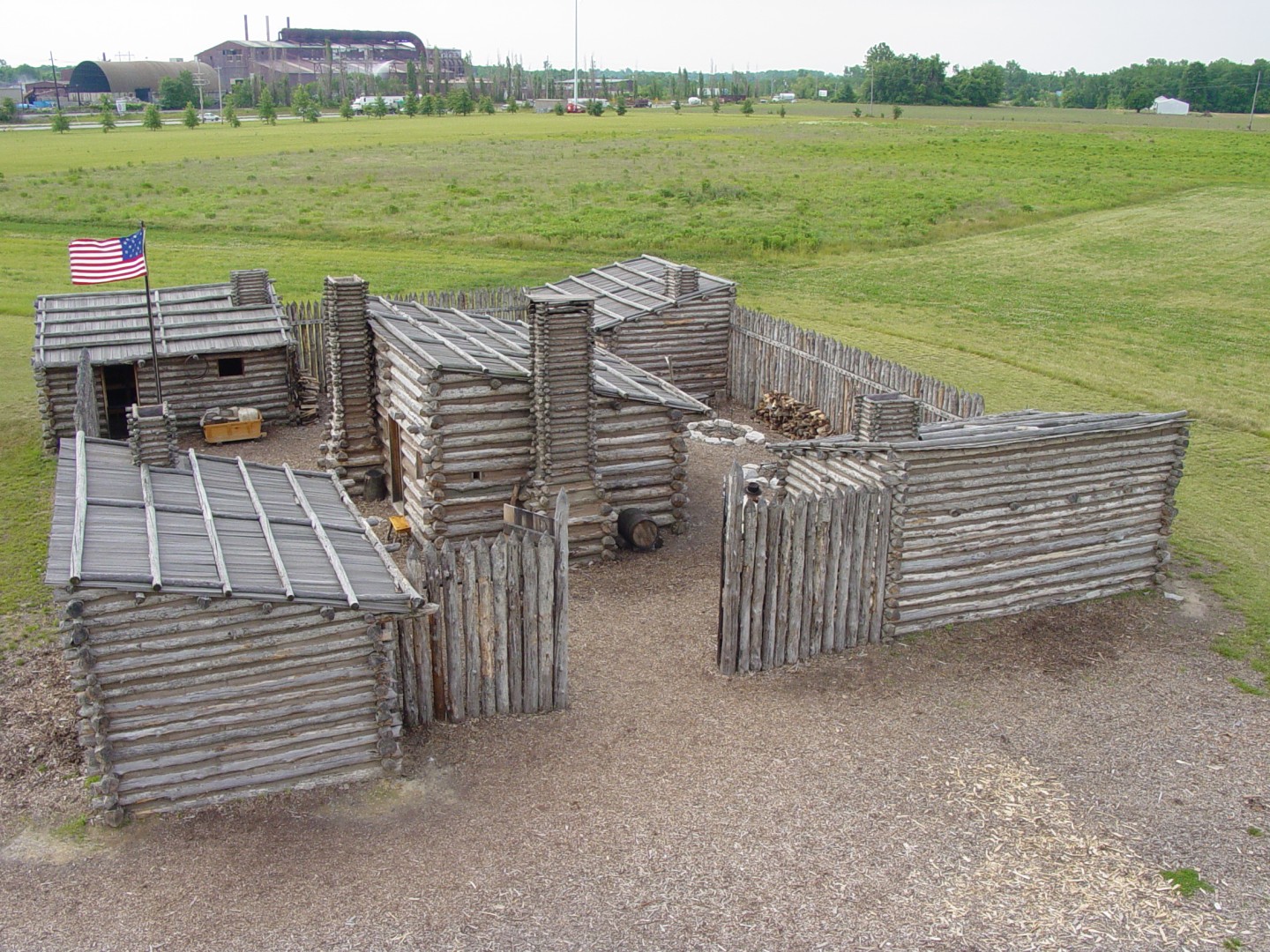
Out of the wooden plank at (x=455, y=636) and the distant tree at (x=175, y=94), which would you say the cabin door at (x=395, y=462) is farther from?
the distant tree at (x=175, y=94)

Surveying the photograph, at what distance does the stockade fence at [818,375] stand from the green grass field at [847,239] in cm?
398

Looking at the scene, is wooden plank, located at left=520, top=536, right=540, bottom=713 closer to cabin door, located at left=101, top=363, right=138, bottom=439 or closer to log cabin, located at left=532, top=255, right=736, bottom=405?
log cabin, located at left=532, top=255, right=736, bottom=405

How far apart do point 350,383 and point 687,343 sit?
847 cm

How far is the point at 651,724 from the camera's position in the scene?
36.9 ft

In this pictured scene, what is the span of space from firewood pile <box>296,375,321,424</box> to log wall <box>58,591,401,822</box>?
1354cm

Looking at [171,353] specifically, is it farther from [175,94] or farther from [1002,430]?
[175,94]

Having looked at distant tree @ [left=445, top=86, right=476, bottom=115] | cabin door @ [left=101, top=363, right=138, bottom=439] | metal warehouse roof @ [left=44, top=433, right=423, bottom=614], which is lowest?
cabin door @ [left=101, top=363, right=138, bottom=439]

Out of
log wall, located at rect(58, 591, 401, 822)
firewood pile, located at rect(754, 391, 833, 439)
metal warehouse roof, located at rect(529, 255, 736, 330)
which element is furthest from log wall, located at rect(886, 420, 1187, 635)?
metal warehouse roof, located at rect(529, 255, 736, 330)

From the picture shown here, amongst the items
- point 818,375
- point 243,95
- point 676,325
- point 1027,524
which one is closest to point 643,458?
point 1027,524

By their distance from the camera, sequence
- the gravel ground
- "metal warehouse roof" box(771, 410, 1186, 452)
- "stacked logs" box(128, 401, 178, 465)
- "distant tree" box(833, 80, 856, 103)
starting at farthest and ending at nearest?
"distant tree" box(833, 80, 856, 103) → "metal warehouse roof" box(771, 410, 1186, 452) → "stacked logs" box(128, 401, 178, 465) → the gravel ground

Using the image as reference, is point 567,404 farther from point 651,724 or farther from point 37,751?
point 37,751

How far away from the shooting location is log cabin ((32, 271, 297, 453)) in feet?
66.8

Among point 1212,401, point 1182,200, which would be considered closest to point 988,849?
point 1212,401

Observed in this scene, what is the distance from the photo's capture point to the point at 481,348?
1661cm
